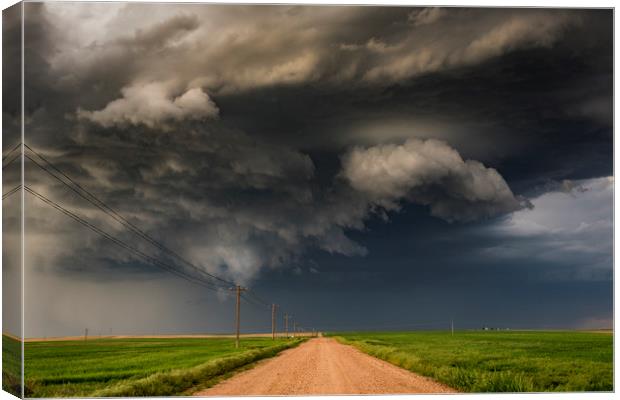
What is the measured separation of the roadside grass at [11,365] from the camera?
15391 millimetres

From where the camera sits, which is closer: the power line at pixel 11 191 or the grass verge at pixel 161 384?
the power line at pixel 11 191

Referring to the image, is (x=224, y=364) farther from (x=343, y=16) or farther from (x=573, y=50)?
(x=573, y=50)

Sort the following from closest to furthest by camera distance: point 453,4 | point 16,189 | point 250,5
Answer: point 16,189
point 453,4
point 250,5

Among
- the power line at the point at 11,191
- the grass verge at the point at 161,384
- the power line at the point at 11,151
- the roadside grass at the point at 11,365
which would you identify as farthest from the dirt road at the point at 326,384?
the power line at the point at 11,151

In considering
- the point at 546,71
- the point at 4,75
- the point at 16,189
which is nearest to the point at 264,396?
the point at 16,189

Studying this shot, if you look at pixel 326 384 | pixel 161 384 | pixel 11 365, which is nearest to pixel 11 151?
pixel 11 365

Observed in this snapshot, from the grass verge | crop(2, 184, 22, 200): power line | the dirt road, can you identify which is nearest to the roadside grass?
the grass verge

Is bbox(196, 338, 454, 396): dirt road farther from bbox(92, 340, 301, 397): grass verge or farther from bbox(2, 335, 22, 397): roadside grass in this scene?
bbox(2, 335, 22, 397): roadside grass

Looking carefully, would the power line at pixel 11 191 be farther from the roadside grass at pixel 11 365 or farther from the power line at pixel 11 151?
the roadside grass at pixel 11 365

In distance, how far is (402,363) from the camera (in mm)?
29422

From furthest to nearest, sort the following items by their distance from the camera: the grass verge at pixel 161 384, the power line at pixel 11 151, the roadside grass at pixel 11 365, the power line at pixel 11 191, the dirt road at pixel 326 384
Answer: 1. the dirt road at pixel 326 384
2. the grass verge at pixel 161 384
3. the power line at pixel 11 151
4. the power line at pixel 11 191
5. the roadside grass at pixel 11 365

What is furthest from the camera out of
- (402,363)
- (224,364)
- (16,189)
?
(402,363)

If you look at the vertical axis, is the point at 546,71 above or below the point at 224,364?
above

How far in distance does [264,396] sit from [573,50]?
41.4 feet
